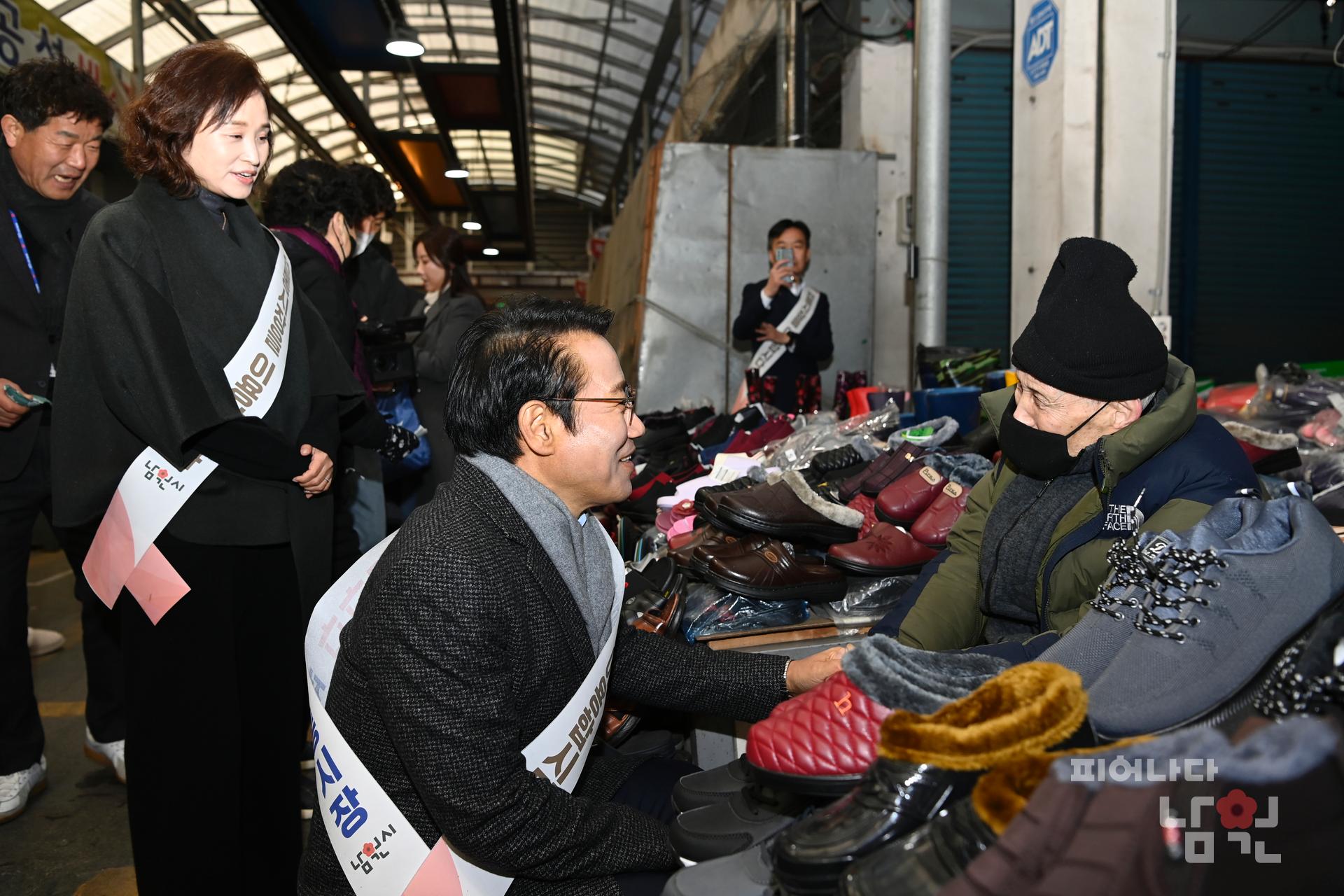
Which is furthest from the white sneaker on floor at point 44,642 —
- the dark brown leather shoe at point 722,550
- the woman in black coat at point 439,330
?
the dark brown leather shoe at point 722,550

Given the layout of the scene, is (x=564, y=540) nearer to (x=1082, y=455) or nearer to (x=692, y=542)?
(x=1082, y=455)

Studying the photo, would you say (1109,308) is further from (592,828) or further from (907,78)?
(907,78)

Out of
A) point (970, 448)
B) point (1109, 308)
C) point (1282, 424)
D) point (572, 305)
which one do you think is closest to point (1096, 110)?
point (1282, 424)

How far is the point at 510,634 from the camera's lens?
60.3 inches

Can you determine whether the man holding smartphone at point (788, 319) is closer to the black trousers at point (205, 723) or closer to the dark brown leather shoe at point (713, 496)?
the dark brown leather shoe at point (713, 496)

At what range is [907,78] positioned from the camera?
6.87 m

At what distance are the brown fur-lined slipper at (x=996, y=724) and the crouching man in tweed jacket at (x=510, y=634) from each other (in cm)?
66

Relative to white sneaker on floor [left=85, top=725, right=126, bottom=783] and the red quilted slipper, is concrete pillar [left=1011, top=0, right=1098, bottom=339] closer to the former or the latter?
the red quilted slipper

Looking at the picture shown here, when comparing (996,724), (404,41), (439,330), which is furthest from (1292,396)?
(404,41)

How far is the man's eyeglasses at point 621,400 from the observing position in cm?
169

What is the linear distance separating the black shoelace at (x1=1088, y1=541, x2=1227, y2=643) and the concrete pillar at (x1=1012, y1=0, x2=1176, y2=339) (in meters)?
3.89

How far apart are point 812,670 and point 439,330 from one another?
354cm

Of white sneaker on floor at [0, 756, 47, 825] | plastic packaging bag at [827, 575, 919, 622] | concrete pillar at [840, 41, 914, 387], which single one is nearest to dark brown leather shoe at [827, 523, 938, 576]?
plastic packaging bag at [827, 575, 919, 622]

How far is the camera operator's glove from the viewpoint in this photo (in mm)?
3324
